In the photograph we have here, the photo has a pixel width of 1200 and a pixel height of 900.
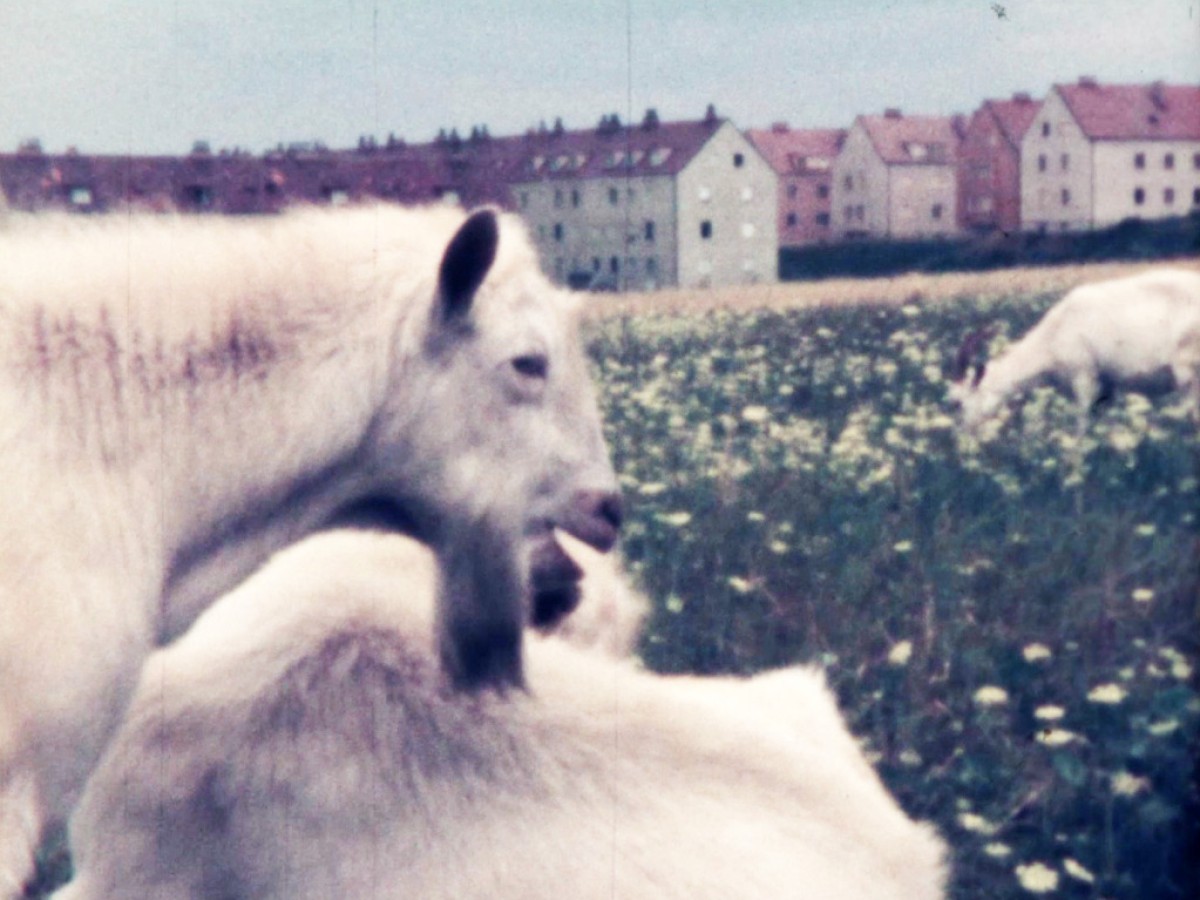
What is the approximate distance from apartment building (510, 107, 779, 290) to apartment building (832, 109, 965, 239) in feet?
0.98

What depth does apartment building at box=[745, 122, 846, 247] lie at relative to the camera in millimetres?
4762

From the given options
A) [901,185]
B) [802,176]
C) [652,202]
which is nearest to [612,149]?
[652,202]

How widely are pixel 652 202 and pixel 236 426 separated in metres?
2.02

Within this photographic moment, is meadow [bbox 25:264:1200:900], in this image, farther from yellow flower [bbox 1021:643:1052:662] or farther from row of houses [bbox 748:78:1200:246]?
row of houses [bbox 748:78:1200:246]

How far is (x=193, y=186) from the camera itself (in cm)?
354

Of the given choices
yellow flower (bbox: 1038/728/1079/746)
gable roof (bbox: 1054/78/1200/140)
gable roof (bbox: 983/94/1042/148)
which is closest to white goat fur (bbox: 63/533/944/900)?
yellow flower (bbox: 1038/728/1079/746)

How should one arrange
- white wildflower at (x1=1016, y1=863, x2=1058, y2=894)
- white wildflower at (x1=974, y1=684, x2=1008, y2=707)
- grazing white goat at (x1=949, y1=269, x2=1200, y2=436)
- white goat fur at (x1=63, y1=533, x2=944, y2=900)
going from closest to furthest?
white goat fur at (x1=63, y1=533, x2=944, y2=900) → white wildflower at (x1=1016, y1=863, x2=1058, y2=894) → white wildflower at (x1=974, y1=684, x2=1008, y2=707) → grazing white goat at (x1=949, y1=269, x2=1200, y2=436)

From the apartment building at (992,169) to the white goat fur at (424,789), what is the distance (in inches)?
111

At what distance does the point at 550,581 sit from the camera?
136 inches

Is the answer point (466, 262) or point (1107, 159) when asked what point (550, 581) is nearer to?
point (466, 262)

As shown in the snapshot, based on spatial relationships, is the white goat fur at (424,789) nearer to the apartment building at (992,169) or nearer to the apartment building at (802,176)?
the apartment building at (802,176)

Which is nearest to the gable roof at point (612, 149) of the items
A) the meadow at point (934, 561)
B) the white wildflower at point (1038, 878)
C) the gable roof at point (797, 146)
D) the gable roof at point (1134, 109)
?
the gable roof at point (797, 146)

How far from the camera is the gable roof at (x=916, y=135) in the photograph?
15.4 feet

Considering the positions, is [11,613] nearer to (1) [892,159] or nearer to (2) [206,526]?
(2) [206,526]
